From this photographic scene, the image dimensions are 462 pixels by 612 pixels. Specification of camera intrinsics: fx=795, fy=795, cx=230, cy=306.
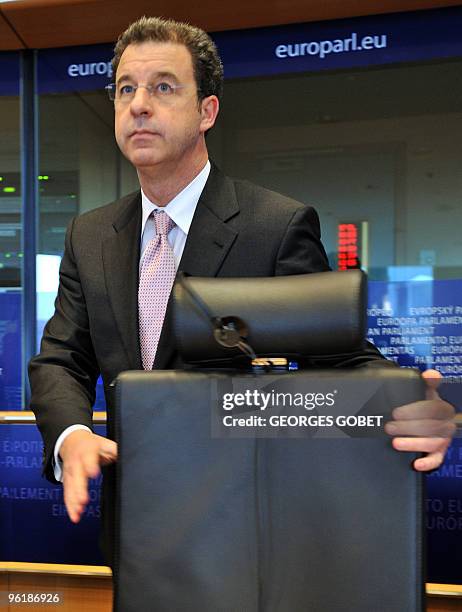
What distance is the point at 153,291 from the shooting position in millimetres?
1583

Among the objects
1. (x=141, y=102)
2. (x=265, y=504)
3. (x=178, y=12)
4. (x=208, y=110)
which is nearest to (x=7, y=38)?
(x=178, y=12)

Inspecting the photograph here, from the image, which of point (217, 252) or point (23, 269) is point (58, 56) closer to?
point (23, 269)

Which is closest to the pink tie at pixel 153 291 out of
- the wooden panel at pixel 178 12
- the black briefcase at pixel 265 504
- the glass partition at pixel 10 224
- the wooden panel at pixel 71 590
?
the black briefcase at pixel 265 504

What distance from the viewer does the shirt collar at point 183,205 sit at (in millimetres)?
1640

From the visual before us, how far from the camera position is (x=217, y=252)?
1572 mm

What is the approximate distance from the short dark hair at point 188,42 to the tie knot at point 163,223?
0.26 metres

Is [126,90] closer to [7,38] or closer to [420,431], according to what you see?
[420,431]

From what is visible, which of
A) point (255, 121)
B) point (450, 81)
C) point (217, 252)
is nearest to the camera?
point (217, 252)

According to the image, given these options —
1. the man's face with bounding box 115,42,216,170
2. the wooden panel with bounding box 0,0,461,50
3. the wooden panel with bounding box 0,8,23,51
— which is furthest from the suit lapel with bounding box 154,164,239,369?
the wooden panel with bounding box 0,8,23,51

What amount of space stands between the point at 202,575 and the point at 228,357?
29 cm

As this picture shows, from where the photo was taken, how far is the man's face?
61.2 inches

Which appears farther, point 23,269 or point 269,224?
point 23,269

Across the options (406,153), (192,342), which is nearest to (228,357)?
(192,342)

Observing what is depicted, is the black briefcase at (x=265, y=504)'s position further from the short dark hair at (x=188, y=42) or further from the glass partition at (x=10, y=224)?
the glass partition at (x=10, y=224)
